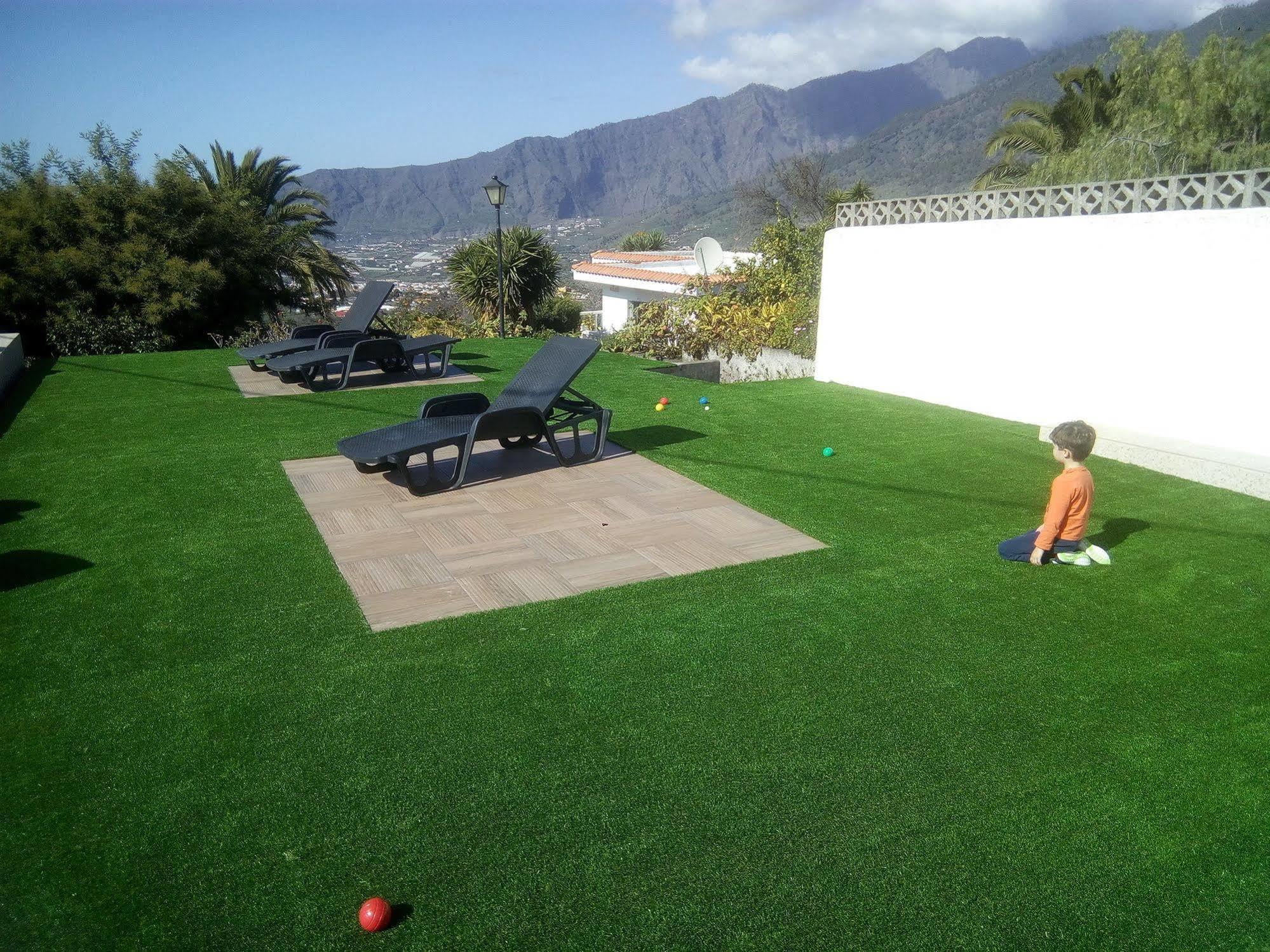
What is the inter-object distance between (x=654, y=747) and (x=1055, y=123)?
1281 inches

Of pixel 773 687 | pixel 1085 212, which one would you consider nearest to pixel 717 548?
pixel 773 687

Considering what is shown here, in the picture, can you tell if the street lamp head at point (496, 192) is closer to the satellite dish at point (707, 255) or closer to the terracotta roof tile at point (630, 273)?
the satellite dish at point (707, 255)

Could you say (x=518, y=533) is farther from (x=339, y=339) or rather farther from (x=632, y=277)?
(x=632, y=277)

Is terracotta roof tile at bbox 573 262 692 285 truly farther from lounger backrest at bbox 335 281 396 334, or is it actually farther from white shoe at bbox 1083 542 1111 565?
white shoe at bbox 1083 542 1111 565

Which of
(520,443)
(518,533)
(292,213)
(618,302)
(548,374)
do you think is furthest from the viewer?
(618,302)

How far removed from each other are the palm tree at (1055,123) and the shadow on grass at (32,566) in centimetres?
2860

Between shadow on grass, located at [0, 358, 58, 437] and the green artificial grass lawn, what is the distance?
14.0ft

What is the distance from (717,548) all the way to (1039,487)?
3046 millimetres

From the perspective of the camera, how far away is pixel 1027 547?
5.16 meters

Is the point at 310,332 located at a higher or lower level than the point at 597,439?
higher

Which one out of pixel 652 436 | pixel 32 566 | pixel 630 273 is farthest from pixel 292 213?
pixel 32 566

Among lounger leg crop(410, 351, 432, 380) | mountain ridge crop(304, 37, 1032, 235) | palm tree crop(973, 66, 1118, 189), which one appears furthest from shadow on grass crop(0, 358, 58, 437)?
mountain ridge crop(304, 37, 1032, 235)

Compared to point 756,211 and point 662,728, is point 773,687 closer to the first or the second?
point 662,728

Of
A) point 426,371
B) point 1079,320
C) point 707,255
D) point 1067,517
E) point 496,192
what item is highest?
point 496,192
